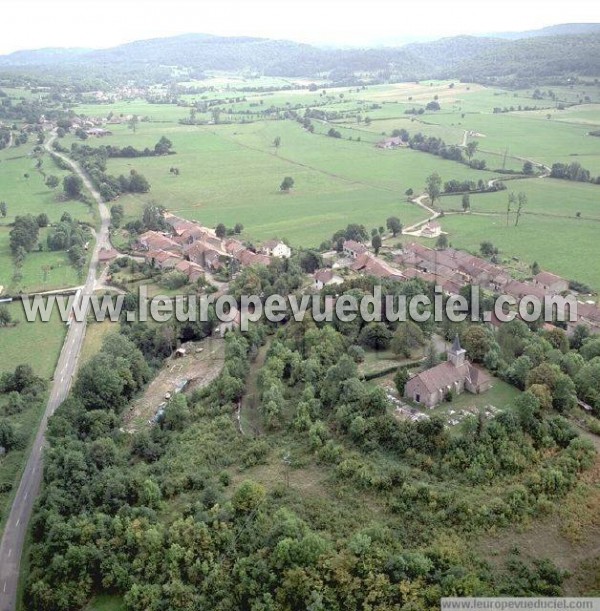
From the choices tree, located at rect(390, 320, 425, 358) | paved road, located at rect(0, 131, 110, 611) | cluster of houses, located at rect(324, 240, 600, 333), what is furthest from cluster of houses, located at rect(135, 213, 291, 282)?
tree, located at rect(390, 320, 425, 358)

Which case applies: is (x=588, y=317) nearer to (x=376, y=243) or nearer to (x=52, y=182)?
(x=376, y=243)

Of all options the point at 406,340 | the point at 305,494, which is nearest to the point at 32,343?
the point at 406,340

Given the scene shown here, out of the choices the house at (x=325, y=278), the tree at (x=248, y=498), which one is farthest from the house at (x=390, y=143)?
the tree at (x=248, y=498)

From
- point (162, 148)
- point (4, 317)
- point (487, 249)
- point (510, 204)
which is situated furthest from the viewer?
point (162, 148)

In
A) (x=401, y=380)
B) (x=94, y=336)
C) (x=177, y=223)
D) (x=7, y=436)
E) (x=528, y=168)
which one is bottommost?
(x=7, y=436)

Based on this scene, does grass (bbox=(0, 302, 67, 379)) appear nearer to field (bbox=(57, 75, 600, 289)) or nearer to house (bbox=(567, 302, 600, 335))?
field (bbox=(57, 75, 600, 289))

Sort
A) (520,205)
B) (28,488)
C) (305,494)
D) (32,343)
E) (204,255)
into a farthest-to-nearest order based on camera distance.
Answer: (520,205)
(204,255)
(32,343)
(28,488)
(305,494)

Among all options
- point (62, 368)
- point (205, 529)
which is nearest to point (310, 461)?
point (205, 529)
